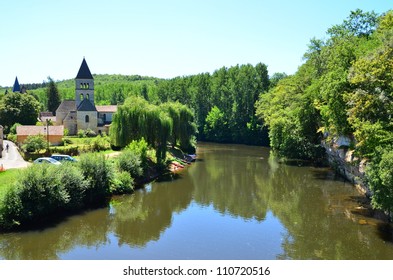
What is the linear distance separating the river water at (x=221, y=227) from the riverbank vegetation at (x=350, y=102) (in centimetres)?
370

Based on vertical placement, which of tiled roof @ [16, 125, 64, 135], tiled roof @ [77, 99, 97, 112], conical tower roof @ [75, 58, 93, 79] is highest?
conical tower roof @ [75, 58, 93, 79]

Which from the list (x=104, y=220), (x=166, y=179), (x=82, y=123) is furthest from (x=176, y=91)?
(x=104, y=220)

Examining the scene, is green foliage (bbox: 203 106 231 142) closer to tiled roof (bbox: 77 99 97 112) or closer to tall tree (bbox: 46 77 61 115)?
tiled roof (bbox: 77 99 97 112)

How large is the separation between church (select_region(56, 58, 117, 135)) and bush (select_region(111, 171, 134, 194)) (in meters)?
37.6

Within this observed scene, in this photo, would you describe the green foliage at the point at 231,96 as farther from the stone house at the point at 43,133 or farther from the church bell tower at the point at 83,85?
the stone house at the point at 43,133

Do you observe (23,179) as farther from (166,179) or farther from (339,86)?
(339,86)

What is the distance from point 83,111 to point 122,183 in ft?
129

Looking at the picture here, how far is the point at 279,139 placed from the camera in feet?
177

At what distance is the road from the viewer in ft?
127

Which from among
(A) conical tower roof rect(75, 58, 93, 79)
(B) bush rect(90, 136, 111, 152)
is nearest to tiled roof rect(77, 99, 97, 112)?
(A) conical tower roof rect(75, 58, 93, 79)

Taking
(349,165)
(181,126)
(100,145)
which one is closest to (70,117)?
(181,126)

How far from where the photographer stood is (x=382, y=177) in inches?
857

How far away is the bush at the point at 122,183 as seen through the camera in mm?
33438
